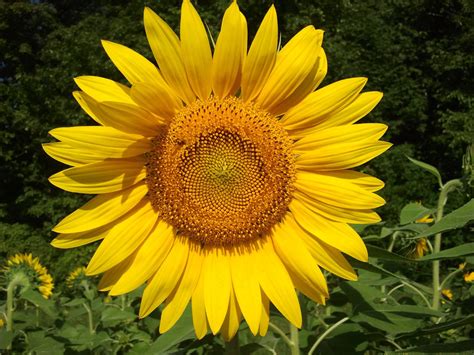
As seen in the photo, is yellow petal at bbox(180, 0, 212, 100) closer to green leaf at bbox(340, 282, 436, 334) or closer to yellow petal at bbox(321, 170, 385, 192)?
yellow petal at bbox(321, 170, 385, 192)

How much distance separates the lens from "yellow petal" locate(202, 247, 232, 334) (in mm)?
1289

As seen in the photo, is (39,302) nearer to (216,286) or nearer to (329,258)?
(216,286)

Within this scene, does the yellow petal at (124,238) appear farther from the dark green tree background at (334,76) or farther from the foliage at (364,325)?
the dark green tree background at (334,76)

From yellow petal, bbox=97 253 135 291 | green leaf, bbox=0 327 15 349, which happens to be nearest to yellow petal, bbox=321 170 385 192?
yellow petal, bbox=97 253 135 291

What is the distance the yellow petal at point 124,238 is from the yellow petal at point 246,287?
24 cm

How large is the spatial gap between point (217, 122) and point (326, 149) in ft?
0.92

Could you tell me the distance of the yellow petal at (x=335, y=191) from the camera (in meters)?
1.29

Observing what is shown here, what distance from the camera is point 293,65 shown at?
1.27 m

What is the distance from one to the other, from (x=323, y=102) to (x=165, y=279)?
57 centimetres

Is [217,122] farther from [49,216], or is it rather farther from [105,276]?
[49,216]

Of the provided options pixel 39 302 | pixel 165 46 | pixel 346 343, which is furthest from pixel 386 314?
pixel 39 302

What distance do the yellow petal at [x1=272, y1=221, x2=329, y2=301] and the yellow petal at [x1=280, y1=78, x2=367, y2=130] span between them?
10.9 inches

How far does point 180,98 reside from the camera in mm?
1348

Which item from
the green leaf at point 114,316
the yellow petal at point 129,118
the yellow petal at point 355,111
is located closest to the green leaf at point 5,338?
the green leaf at point 114,316
